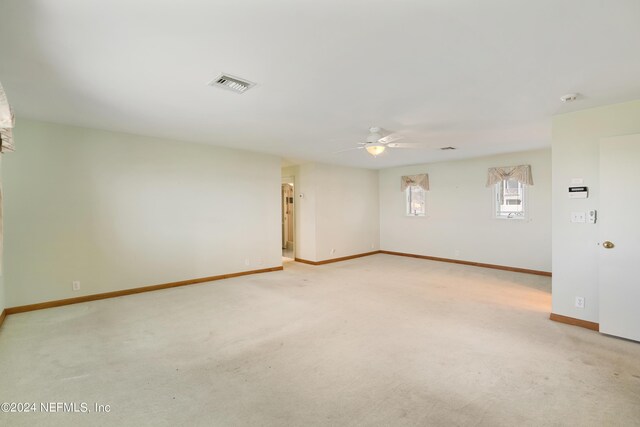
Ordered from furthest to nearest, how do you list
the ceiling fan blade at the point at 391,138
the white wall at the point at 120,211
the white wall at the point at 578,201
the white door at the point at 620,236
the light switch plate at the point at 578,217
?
the ceiling fan blade at the point at 391,138 → the white wall at the point at 120,211 → the light switch plate at the point at 578,217 → the white wall at the point at 578,201 → the white door at the point at 620,236

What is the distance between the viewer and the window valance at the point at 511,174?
5.75 m

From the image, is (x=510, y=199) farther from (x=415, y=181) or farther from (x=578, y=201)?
(x=578, y=201)

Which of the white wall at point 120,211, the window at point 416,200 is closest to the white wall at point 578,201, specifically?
the window at point 416,200

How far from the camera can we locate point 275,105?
3.14 metres

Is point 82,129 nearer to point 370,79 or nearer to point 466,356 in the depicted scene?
point 370,79

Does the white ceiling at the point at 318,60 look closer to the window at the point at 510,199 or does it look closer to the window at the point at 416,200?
the window at the point at 510,199

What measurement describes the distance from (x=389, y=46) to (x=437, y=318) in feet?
9.84

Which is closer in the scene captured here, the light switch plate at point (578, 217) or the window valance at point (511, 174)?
the light switch plate at point (578, 217)

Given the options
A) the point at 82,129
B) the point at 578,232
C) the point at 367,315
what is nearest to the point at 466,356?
the point at 367,315

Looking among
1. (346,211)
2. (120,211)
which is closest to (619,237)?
(346,211)

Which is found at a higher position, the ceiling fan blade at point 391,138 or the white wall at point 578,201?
the ceiling fan blade at point 391,138

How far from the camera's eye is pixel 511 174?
5.96 metres

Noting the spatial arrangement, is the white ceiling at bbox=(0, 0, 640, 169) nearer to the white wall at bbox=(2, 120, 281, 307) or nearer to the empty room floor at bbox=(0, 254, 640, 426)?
the white wall at bbox=(2, 120, 281, 307)

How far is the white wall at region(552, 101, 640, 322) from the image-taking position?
3117mm
